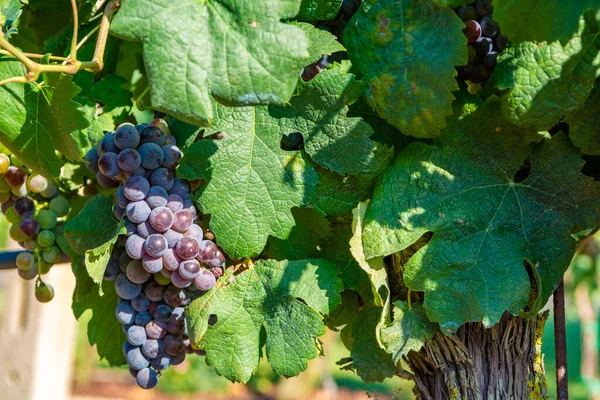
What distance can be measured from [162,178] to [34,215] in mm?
428

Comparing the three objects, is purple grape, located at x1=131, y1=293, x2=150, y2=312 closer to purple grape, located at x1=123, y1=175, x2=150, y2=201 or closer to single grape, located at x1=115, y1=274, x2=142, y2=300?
single grape, located at x1=115, y1=274, x2=142, y2=300

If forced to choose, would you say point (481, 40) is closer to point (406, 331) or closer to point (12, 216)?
point (406, 331)

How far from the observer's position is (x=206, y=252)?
3.17 ft

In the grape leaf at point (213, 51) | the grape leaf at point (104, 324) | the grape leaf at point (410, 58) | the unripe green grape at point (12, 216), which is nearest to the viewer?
the grape leaf at point (213, 51)

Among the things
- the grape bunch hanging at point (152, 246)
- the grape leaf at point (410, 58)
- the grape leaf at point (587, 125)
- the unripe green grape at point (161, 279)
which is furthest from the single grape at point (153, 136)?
the grape leaf at point (587, 125)

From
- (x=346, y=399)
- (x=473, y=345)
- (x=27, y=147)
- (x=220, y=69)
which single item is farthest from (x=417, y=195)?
(x=346, y=399)

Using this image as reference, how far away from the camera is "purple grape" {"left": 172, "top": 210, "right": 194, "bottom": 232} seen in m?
0.97

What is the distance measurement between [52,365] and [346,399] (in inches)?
207

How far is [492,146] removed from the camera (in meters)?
0.95

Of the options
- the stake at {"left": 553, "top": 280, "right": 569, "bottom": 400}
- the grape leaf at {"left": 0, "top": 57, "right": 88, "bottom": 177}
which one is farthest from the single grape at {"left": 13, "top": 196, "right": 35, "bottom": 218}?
the stake at {"left": 553, "top": 280, "right": 569, "bottom": 400}

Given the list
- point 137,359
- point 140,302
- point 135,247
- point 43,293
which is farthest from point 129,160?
point 43,293

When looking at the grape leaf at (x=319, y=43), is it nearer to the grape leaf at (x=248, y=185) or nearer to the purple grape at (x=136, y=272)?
the grape leaf at (x=248, y=185)

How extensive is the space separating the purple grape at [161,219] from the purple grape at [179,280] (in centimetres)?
7

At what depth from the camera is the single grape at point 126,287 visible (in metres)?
1.02
